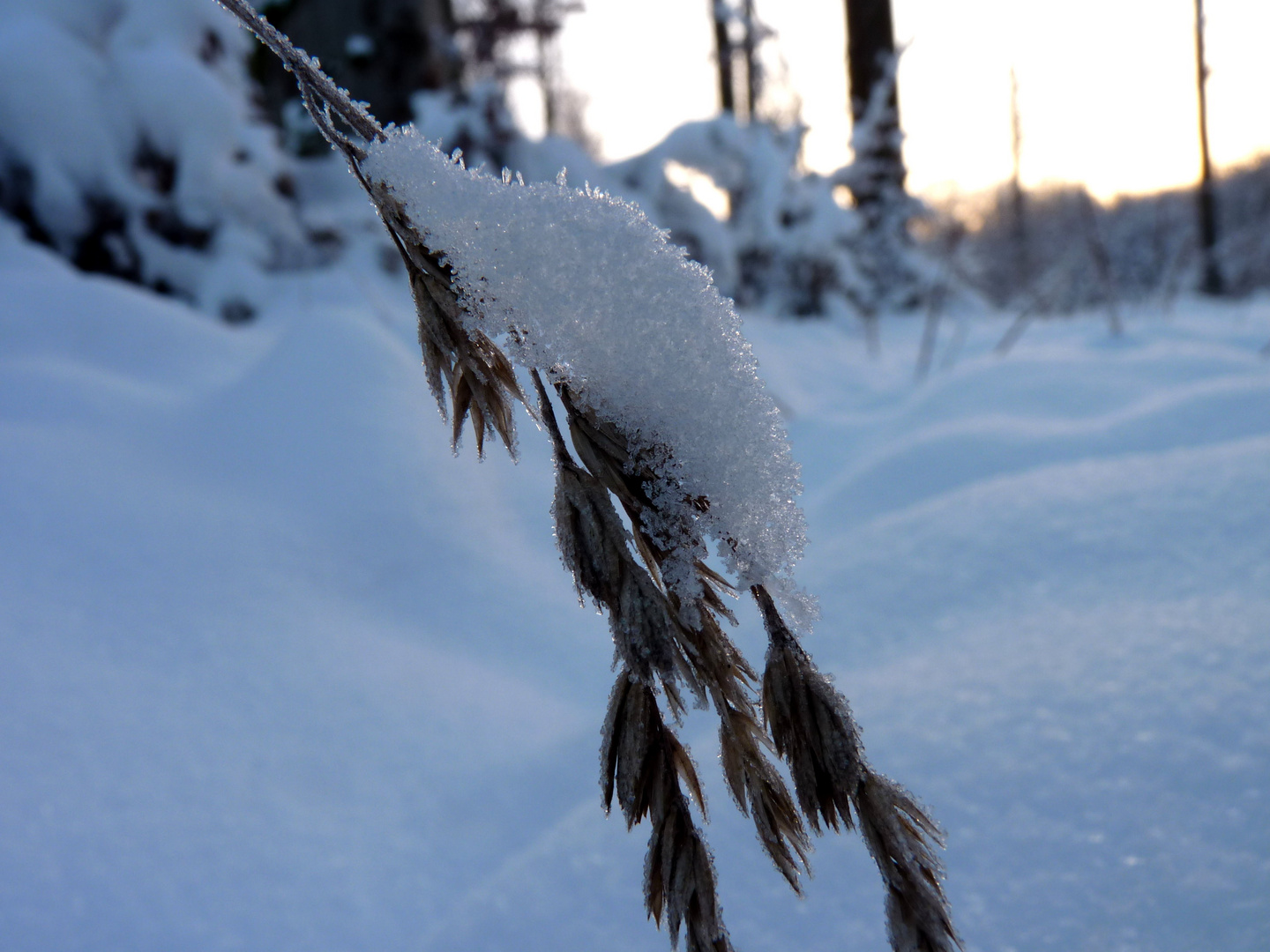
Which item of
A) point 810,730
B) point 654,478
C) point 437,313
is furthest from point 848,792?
point 437,313

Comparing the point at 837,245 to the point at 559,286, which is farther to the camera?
the point at 837,245

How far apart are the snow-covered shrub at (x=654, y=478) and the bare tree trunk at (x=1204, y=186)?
43.1ft

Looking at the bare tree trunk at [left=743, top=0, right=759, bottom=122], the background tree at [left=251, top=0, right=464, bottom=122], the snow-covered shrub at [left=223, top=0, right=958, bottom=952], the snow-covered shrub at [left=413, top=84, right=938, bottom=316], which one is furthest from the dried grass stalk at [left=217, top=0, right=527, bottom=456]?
the bare tree trunk at [left=743, top=0, right=759, bottom=122]

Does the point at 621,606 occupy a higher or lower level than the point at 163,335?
lower

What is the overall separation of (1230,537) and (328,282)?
377 cm

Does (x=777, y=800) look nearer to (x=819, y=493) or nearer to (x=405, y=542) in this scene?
(x=405, y=542)

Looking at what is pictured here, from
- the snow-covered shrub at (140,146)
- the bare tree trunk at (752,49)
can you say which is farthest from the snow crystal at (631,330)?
the bare tree trunk at (752,49)

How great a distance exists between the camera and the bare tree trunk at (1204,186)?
1116 cm

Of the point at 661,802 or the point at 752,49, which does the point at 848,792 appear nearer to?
the point at 661,802

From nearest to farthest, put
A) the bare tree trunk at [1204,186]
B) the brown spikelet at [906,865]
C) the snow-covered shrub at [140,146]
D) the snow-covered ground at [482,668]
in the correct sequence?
the brown spikelet at [906,865]
the snow-covered ground at [482,668]
the snow-covered shrub at [140,146]
the bare tree trunk at [1204,186]

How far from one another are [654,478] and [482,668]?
1.07m

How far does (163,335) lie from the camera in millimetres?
2408

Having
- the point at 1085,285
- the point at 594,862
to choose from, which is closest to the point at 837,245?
the point at 594,862

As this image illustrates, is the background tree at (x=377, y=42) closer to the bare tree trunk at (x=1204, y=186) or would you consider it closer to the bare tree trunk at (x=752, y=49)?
the bare tree trunk at (x=752, y=49)
